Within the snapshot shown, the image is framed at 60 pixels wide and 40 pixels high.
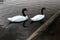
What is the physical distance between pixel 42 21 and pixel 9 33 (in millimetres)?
419

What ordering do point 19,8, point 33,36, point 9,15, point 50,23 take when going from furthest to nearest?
point 19,8 → point 9,15 → point 50,23 → point 33,36

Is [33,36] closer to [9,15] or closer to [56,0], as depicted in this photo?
[9,15]

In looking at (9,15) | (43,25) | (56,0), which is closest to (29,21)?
(43,25)

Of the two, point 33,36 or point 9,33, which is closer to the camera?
point 33,36

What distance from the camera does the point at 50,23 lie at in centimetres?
196

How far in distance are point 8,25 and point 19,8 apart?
85 cm

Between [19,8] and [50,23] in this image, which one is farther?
[19,8]

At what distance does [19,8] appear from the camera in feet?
9.55

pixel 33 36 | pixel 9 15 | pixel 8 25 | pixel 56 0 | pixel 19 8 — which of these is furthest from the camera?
pixel 56 0

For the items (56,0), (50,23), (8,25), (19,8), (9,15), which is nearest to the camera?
(50,23)

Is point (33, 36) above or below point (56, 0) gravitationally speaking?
above

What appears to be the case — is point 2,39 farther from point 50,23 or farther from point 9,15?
point 9,15

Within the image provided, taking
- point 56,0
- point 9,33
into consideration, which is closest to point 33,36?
point 9,33

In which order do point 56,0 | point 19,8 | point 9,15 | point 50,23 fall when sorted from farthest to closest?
point 56,0
point 19,8
point 9,15
point 50,23
